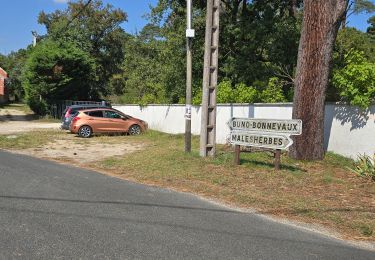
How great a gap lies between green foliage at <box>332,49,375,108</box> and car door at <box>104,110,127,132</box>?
13483mm

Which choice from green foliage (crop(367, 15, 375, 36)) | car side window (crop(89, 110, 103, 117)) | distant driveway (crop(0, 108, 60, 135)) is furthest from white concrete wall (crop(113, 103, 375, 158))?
green foliage (crop(367, 15, 375, 36))

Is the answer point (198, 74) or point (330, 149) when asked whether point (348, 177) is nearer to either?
point (330, 149)

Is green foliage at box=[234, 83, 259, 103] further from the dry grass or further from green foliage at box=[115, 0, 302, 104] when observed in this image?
the dry grass

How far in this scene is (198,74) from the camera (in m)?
26.1

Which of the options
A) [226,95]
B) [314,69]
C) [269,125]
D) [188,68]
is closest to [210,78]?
[188,68]

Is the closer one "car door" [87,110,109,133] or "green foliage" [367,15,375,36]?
"car door" [87,110,109,133]

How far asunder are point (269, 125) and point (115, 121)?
1393cm

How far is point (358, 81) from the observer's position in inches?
501

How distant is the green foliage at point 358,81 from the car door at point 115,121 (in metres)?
13.5

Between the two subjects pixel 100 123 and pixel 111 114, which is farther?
pixel 111 114

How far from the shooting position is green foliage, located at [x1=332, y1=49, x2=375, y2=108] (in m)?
12.6

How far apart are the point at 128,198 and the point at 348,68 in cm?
789

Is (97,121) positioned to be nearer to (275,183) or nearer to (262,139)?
(262,139)

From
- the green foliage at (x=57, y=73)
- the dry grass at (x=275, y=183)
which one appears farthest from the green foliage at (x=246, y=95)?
the green foliage at (x=57, y=73)
